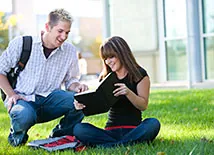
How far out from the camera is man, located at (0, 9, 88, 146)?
4059 millimetres

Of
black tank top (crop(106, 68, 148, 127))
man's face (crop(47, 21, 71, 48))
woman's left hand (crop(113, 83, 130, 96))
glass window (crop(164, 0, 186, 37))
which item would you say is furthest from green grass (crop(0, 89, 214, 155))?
glass window (crop(164, 0, 186, 37))

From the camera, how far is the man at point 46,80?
160 inches

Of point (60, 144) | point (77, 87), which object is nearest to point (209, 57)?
point (77, 87)

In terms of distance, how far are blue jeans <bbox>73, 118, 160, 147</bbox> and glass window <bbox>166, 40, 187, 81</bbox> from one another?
29.8ft

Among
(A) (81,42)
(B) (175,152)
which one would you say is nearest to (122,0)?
(B) (175,152)

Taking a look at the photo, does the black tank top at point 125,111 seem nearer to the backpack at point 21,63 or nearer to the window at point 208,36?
the backpack at point 21,63

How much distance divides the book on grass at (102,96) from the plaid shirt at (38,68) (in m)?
0.67

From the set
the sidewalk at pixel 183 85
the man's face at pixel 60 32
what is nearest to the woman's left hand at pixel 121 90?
the man's face at pixel 60 32

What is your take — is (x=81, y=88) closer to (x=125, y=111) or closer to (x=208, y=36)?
(x=125, y=111)

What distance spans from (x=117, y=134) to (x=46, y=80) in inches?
31.2

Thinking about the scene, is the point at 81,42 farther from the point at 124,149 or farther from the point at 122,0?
the point at 124,149

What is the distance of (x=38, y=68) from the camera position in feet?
13.8

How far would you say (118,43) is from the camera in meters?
3.79

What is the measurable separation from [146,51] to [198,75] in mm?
2065
